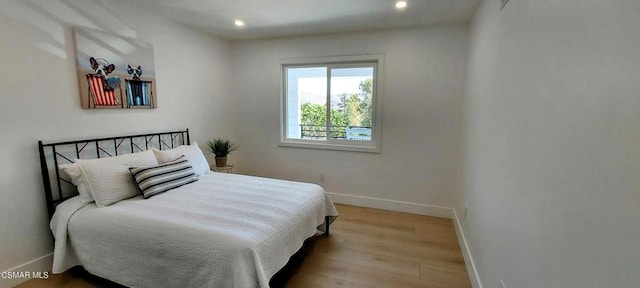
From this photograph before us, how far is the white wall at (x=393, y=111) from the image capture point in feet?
11.0

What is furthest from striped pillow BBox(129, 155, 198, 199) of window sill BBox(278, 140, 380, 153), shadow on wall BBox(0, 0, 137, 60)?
window sill BBox(278, 140, 380, 153)

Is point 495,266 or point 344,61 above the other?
point 344,61

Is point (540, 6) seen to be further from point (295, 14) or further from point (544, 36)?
point (295, 14)

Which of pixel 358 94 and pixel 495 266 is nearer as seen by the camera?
pixel 495 266

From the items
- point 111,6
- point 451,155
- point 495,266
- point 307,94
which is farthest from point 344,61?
point 495,266

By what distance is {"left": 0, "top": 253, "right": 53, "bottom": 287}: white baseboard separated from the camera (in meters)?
2.07

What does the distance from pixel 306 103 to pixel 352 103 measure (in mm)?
724

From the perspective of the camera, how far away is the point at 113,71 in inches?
105

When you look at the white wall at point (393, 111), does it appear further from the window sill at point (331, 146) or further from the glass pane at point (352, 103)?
the glass pane at point (352, 103)

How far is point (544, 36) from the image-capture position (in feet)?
3.91

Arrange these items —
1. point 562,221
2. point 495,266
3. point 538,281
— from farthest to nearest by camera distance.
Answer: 1. point 495,266
2. point 538,281
3. point 562,221

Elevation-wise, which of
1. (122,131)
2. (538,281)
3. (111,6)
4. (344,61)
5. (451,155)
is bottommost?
(538,281)

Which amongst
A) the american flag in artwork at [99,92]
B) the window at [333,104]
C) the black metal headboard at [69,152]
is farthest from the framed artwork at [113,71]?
the window at [333,104]

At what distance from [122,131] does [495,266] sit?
136 inches
